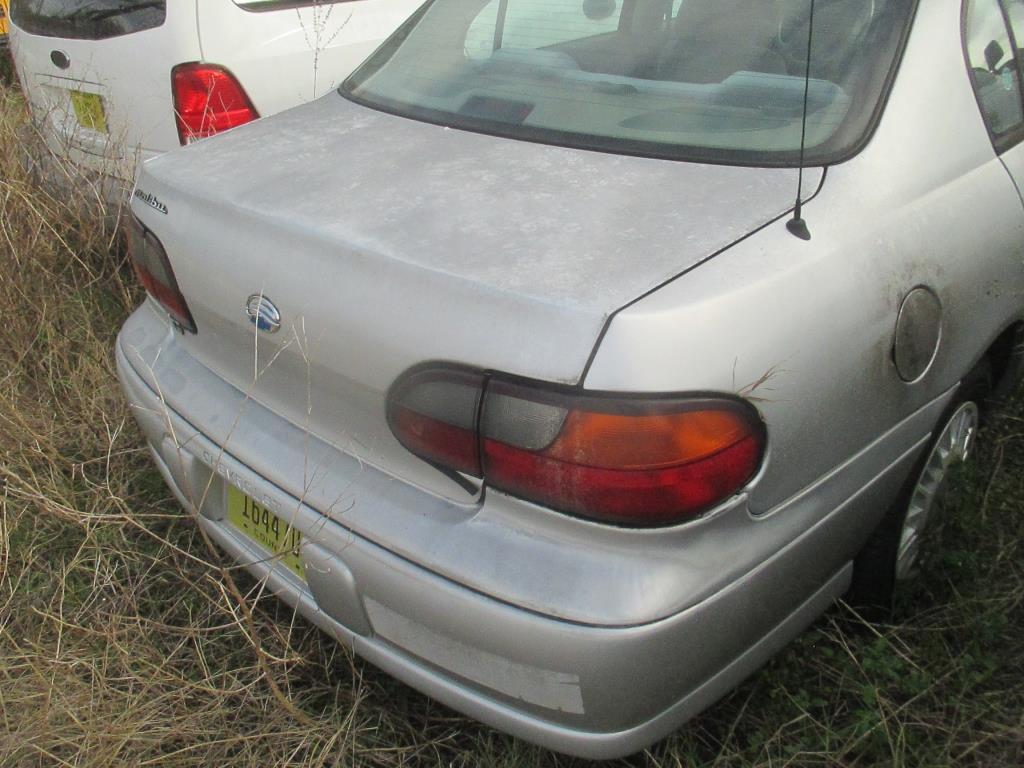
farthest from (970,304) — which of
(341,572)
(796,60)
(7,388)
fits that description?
(7,388)

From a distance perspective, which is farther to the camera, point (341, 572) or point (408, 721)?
point (408, 721)

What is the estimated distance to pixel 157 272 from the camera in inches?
87.8

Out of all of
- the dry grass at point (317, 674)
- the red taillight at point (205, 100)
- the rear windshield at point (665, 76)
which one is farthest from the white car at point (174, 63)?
the dry grass at point (317, 674)

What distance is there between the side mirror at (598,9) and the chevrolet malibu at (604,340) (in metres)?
0.10

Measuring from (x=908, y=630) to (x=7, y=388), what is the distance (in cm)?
275

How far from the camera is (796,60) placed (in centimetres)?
211

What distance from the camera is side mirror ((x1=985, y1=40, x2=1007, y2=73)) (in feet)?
7.42

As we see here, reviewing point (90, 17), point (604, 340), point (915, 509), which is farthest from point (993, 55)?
point (90, 17)

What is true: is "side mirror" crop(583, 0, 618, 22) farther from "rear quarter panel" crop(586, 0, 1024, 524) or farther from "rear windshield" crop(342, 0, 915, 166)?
"rear quarter panel" crop(586, 0, 1024, 524)

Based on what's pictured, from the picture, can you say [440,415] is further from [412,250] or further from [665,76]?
[665,76]

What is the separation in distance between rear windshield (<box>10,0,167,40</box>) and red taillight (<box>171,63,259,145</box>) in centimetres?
22

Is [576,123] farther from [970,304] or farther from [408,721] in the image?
[408,721]

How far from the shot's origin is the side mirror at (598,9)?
8.29ft

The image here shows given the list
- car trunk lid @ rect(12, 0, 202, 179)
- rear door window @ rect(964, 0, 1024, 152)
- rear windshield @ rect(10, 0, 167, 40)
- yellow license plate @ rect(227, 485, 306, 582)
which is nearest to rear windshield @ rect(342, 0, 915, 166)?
rear door window @ rect(964, 0, 1024, 152)
